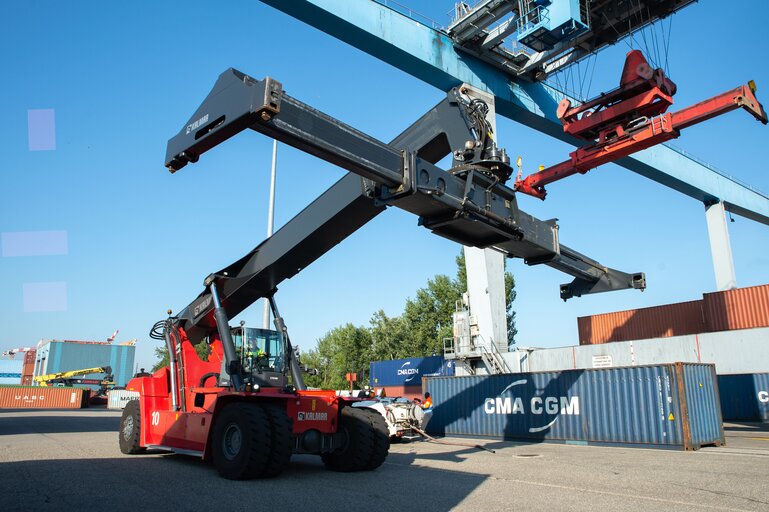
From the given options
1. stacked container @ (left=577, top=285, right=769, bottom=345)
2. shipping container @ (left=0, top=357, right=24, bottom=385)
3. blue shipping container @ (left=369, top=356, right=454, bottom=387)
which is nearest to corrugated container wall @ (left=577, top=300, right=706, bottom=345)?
stacked container @ (left=577, top=285, right=769, bottom=345)

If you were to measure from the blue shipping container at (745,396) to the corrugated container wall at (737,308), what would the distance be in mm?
2894

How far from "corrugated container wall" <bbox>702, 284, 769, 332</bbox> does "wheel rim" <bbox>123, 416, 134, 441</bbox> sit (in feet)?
88.4

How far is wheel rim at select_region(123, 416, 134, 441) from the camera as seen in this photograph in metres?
11.2

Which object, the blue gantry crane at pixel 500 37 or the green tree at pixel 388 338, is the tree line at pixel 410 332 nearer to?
the green tree at pixel 388 338

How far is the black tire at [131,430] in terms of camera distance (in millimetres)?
10844

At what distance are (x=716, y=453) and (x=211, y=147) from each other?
43.3 feet

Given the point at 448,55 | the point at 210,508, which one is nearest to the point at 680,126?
the point at 448,55

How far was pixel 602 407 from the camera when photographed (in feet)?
49.2

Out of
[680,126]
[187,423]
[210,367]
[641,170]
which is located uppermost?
[641,170]

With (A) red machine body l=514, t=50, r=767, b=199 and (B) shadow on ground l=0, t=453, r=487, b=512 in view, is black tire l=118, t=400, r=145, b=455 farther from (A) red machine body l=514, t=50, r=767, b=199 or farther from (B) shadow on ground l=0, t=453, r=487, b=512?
(A) red machine body l=514, t=50, r=767, b=199

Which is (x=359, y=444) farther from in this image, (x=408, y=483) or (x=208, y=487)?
(x=208, y=487)

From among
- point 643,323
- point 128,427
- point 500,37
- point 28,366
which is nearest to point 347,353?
point 643,323

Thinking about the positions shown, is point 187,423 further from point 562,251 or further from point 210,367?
point 562,251

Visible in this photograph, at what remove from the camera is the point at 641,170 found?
2600cm
